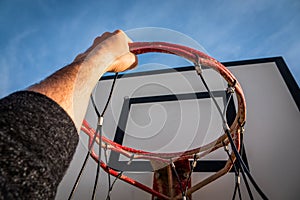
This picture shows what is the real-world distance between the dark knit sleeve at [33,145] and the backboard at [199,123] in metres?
0.64

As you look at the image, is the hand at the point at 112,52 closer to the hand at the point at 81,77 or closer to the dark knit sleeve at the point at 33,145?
the hand at the point at 81,77

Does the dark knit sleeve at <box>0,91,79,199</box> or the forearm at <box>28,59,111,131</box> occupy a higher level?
the forearm at <box>28,59,111,131</box>

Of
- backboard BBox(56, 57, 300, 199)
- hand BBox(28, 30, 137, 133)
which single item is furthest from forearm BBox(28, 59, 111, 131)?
backboard BBox(56, 57, 300, 199)

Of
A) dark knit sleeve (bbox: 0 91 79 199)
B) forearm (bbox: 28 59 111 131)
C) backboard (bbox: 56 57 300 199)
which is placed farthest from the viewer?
backboard (bbox: 56 57 300 199)

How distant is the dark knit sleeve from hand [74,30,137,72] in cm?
18

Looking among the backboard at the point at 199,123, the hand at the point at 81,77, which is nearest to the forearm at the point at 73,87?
the hand at the point at 81,77

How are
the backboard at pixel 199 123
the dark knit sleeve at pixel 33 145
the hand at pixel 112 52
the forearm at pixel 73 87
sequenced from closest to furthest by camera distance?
the dark knit sleeve at pixel 33 145 → the forearm at pixel 73 87 → the hand at pixel 112 52 → the backboard at pixel 199 123

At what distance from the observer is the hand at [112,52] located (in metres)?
0.46

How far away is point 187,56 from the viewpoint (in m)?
0.69

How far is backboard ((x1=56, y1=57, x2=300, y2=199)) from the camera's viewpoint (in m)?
1.01

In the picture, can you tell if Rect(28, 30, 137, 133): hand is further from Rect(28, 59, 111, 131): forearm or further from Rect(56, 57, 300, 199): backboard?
Rect(56, 57, 300, 199): backboard

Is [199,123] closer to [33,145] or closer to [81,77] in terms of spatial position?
[81,77]

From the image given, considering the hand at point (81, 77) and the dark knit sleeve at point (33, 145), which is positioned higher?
the hand at point (81, 77)

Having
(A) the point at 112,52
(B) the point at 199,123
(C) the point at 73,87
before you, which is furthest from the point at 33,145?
(B) the point at 199,123
